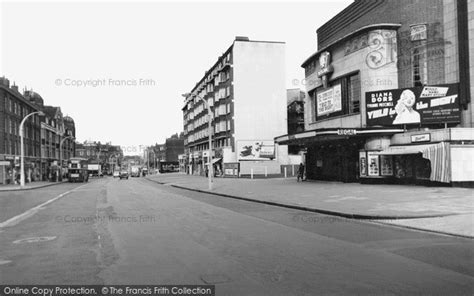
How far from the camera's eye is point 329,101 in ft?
120

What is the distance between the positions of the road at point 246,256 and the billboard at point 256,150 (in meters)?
43.9

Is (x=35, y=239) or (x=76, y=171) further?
(x=76, y=171)

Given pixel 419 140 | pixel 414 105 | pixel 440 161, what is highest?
pixel 414 105

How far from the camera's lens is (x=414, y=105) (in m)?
28.2

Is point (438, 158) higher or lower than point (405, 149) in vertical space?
lower

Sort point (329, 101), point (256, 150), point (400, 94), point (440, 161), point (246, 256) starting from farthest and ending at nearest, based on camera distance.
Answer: point (256, 150)
point (329, 101)
point (400, 94)
point (440, 161)
point (246, 256)

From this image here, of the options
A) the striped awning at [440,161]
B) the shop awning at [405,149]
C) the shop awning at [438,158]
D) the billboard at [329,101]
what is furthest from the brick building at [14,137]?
the striped awning at [440,161]

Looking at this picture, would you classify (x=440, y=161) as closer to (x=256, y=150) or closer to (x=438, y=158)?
(x=438, y=158)

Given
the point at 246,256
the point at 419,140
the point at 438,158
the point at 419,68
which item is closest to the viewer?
the point at 246,256

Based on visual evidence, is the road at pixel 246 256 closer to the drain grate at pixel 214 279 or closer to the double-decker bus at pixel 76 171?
the drain grate at pixel 214 279

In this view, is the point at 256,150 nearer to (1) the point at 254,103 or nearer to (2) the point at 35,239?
(1) the point at 254,103

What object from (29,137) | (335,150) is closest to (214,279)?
(335,150)

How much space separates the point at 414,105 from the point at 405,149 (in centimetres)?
361

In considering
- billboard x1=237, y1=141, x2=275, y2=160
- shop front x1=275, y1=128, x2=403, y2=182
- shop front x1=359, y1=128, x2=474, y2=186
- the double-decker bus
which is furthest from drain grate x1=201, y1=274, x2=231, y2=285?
the double-decker bus
